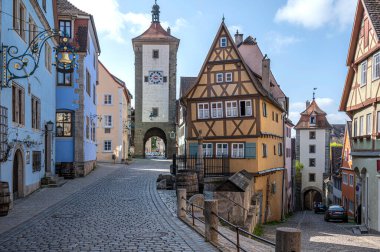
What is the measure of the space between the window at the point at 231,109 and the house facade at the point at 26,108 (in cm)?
1054

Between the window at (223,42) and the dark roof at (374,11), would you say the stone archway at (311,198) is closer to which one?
the window at (223,42)

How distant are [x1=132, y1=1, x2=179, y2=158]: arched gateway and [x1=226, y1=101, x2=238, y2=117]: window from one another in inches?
1150

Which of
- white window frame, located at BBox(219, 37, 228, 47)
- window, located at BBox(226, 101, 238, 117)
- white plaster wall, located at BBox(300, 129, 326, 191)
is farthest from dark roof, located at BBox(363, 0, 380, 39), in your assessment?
white plaster wall, located at BBox(300, 129, 326, 191)

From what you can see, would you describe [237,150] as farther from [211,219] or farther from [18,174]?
[211,219]

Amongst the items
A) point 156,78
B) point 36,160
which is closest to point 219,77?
point 36,160

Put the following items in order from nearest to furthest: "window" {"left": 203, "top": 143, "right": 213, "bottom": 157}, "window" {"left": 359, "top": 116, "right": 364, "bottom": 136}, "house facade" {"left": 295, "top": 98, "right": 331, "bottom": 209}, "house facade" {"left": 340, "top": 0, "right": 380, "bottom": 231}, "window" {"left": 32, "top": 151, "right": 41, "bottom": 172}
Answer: "window" {"left": 32, "top": 151, "right": 41, "bottom": 172} → "house facade" {"left": 340, "top": 0, "right": 380, "bottom": 231} → "window" {"left": 359, "top": 116, "right": 364, "bottom": 136} → "window" {"left": 203, "top": 143, "right": 213, "bottom": 157} → "house facade" {"left": 295, "top": 98, "right": 331, "bottom": 209}

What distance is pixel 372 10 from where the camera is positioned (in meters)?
22.0

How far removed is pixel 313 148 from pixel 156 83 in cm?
2332

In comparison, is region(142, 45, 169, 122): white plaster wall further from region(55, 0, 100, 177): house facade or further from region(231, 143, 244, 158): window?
region(231, 143, 244, 158): window

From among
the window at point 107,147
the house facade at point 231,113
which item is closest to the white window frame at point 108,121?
the window at point 107,147

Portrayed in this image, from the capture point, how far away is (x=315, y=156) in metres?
58.0

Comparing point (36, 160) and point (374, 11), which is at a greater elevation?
point (374, 11)

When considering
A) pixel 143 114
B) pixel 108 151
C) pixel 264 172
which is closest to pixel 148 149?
pixel 143 114

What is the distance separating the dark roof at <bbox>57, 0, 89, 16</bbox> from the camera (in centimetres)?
2778
